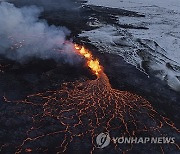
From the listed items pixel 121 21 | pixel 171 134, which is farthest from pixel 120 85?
pixel 121 21

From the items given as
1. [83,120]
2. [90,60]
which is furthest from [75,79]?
[83,120]

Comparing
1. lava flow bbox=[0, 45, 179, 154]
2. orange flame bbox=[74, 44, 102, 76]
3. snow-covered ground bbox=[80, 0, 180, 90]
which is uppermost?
lava flow bbox=[0, 45, 179, 154]

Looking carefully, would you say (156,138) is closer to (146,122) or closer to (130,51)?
(146,122)

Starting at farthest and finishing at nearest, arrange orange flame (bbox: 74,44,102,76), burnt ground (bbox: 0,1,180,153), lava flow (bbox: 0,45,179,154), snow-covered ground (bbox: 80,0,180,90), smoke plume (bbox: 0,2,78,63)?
snow-covered ground (bbox: 80,0,180,90) < smoke plume (bbox: 0,2,78,63) < orange flame (bbox: 74,44,102,76) < burnt ground (bbox: 0,1,180,153) < lava flow (bbox: 0,45,179,154)

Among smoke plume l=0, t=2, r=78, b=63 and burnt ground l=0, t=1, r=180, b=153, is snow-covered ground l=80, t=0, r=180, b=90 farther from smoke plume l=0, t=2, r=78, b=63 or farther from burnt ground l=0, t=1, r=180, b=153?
smoke plume l=0, t=2, r=78, b=63

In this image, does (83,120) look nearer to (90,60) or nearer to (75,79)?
(75,79)

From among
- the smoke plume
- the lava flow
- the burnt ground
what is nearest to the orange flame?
the burnt ground
